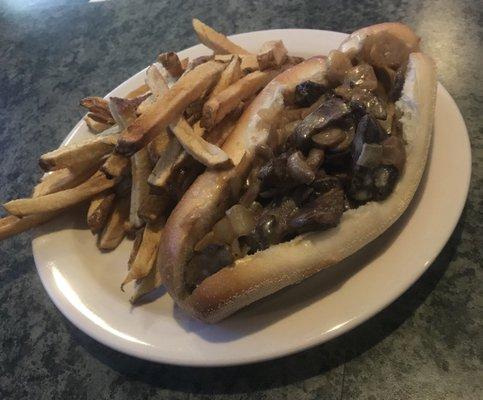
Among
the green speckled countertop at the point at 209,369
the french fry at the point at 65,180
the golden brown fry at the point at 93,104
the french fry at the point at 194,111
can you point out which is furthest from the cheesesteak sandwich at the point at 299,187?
the golden brown fry at the point at 93,104

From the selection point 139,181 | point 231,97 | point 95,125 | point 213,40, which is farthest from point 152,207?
point 213,40

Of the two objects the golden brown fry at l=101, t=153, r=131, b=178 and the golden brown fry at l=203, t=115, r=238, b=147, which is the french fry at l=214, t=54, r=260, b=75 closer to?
the golden brown fry at l=203, t=115, r=238, b=147

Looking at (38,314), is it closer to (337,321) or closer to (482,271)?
(337,321)

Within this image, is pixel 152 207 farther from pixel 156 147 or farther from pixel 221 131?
pixel 221 131

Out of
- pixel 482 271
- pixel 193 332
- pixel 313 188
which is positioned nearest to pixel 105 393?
pixel 193 332

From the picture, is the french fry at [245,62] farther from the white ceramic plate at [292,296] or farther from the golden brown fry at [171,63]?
the white ceramic plate at [292,296]
